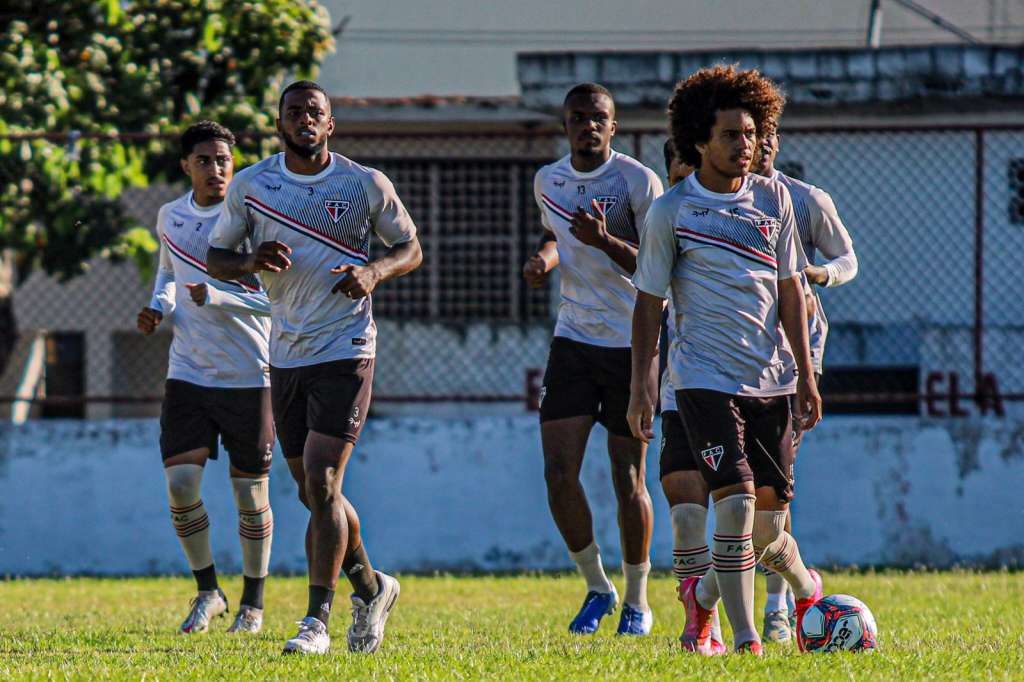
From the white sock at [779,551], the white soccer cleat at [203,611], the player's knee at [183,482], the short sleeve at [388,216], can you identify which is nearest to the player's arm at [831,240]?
the white sock at [779,551]

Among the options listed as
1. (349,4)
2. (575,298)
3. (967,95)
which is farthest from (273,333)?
(349,4)

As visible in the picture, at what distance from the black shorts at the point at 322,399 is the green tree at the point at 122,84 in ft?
16.7

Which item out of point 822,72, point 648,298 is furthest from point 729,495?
point 822,72

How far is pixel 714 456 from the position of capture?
19.5 feet

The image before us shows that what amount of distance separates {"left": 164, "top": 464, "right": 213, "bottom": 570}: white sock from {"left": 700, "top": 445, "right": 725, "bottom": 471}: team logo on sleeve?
3.14m

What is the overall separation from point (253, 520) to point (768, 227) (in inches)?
131

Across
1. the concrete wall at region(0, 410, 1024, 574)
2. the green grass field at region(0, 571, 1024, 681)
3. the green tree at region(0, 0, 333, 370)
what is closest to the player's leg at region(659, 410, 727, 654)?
the green grass field at region(0, 571, 1024, 681)

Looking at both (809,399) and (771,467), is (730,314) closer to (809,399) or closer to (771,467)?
(809,399)

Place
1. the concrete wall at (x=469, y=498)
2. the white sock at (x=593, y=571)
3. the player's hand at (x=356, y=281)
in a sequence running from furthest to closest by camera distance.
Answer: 1. the concrete wall at (x=469, y=498)
2. the white sock at (x=593, y=571)
3. the player's hand at (x=356, y=281)

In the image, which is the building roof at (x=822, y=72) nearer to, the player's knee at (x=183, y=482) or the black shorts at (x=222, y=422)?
the black shorts at (x=222, y=422)

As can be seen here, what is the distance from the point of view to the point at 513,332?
1536 cm

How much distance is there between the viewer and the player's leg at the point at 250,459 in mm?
8000

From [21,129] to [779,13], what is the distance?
19.3 meters

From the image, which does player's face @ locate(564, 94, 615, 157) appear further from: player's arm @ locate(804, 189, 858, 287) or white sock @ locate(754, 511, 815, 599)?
white sock @ locate(754, 511, 815, 599)
